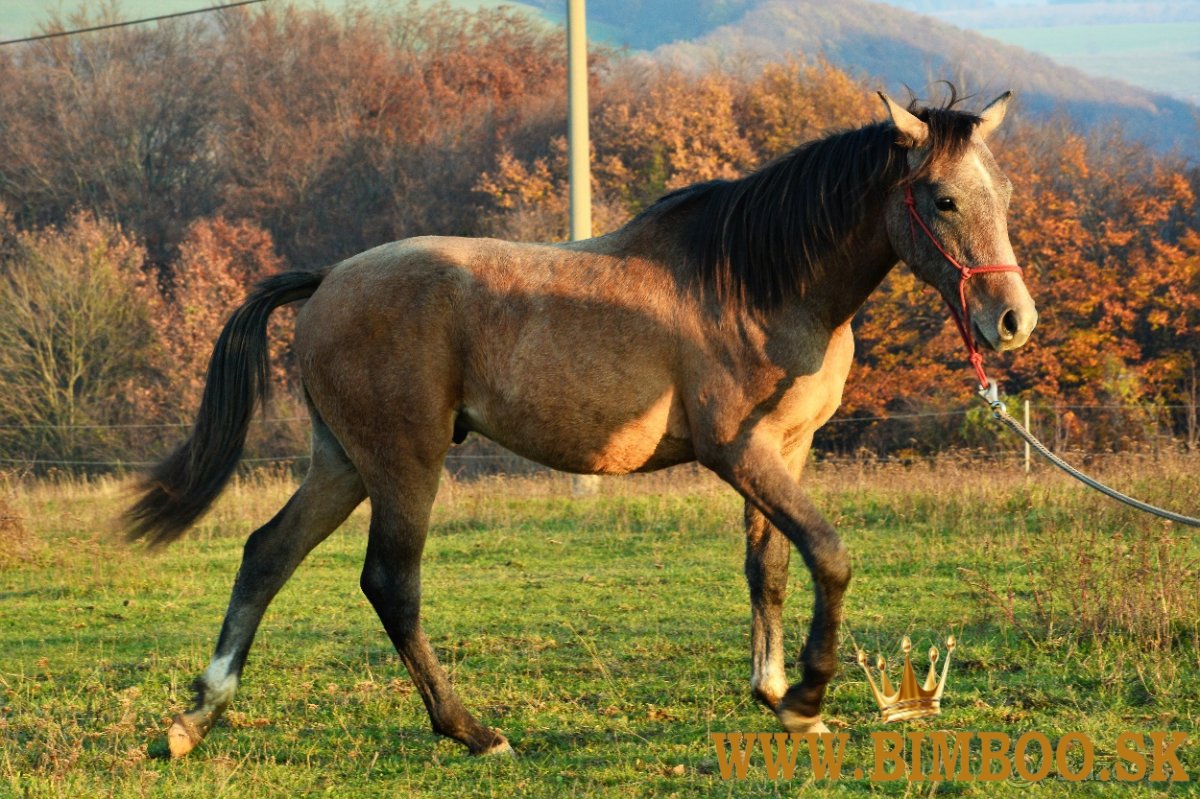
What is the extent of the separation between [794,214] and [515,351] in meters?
1.30

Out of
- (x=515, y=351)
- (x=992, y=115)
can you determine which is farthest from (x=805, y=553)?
(x=992, y=115)

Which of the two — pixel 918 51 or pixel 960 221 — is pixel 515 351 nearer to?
pixel 960 221

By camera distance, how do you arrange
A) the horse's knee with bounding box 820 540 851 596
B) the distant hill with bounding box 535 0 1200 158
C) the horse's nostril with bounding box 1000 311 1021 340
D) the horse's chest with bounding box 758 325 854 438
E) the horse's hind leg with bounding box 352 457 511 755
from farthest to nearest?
1. the distant hill with bounding box 535 0 1200 158
2. the horse's hind leg with bounding box 352 457 511 755
3. the horse's chest with bounding box 758 325 854 438
4. the horse's knee with bounding box 820 540 851 596
5. the horse's nostril with bounding box 1000 311 1021 340

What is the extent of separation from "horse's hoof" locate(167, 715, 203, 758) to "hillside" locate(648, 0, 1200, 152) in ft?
241

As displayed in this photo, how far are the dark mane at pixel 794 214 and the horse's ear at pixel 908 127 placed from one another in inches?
2.4

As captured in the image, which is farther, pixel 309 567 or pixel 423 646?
pixel 309 567

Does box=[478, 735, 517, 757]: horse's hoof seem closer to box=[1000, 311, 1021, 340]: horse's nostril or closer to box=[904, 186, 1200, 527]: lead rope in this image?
box=[904, 186, 1200, 527]: lead rope

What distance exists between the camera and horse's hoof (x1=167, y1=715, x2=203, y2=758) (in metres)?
5.47

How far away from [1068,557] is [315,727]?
457 centimetres

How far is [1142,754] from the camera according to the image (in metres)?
4.86

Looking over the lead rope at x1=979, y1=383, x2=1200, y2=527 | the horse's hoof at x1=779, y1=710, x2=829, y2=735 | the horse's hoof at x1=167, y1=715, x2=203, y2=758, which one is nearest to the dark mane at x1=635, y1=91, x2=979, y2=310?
the lead rope at x1=979, y1=383, x2=1200, y2=527

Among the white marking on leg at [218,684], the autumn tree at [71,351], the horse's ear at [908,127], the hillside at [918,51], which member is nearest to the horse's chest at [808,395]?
the horse's ear at [908,127]

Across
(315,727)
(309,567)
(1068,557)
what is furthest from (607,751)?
(309,567)

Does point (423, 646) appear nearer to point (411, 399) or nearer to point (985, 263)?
point (411, 399)
